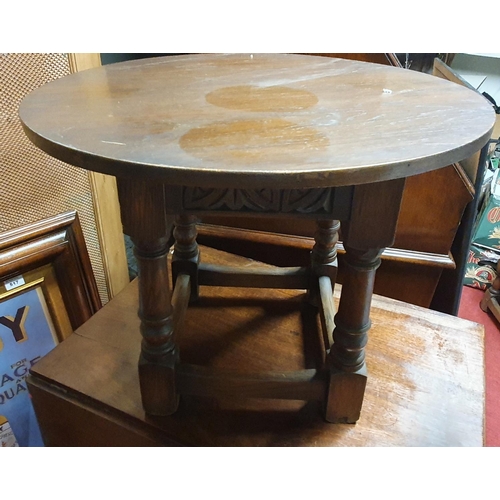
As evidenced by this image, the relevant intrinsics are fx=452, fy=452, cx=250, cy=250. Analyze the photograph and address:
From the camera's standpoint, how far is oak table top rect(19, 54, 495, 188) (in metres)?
0.41

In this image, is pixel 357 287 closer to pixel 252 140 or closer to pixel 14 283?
pixel 252 140

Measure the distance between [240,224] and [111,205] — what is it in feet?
1.10

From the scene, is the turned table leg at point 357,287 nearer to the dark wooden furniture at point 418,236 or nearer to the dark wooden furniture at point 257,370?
the dark wooden furniture at point 257,370

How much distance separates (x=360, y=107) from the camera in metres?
0.56

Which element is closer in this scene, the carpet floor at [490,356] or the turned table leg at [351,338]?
the turned table leg at [351,338]

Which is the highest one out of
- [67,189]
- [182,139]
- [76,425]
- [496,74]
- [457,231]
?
[182,139]

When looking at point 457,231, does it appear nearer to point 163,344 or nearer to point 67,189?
point 163,344

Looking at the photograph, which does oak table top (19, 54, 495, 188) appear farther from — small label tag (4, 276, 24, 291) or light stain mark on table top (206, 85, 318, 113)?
small label tag (4, 276, 24, 291)

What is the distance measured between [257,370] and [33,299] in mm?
580

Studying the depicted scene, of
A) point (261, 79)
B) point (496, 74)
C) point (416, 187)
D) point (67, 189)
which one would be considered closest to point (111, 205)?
point (67, 189)

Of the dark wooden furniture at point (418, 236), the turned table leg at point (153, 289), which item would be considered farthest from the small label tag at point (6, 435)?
the dark wooden furniture at point (418, 236)

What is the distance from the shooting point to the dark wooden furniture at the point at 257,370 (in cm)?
68

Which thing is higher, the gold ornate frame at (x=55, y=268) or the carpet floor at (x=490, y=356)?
the gold ornate frame at (x=55, y=268)

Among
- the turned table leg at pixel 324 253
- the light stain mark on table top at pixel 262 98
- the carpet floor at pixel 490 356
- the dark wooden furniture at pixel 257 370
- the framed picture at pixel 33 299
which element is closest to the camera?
the light stain mark on table top at pixel 262 98
